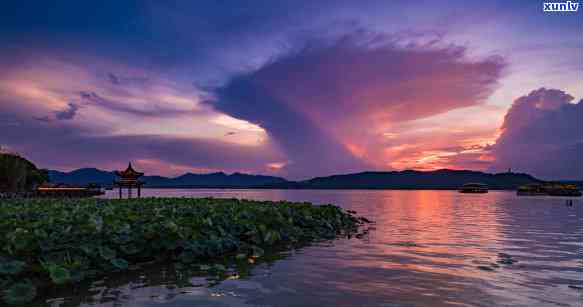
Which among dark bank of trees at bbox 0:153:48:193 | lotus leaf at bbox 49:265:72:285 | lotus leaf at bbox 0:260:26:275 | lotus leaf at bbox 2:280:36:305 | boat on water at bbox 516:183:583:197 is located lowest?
boat on water at bbox 516:183:583:197

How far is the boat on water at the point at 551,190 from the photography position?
138750 mm

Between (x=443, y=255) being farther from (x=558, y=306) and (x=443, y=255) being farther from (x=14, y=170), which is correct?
(x=14, y=170)

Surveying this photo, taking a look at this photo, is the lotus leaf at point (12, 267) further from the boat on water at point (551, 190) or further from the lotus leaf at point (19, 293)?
the boat on water at point (551, 190)

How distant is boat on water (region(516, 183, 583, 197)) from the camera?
455ft

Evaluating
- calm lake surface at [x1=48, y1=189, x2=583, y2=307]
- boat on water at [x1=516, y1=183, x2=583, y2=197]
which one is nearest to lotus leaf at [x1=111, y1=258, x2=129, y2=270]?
calm lake surface at [x1=48, y1=189, x2=583, y2=307]

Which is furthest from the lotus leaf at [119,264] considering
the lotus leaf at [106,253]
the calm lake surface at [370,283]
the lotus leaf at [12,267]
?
the lotus leaf at [12,267]

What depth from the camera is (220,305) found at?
7988 millimetres

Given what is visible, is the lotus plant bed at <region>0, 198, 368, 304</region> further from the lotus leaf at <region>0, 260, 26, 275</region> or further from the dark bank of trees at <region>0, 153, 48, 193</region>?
the dark bank of trees at <region>0, 153, 48, 193</region>

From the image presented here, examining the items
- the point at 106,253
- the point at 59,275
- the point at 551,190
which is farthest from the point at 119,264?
the point at 551,190

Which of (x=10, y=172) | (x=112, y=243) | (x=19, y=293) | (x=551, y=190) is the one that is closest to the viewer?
(x=19, y=293)

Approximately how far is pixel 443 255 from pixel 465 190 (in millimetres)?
187726

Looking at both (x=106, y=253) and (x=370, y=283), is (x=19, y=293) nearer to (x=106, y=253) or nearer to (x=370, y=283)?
(x=106, y=253)

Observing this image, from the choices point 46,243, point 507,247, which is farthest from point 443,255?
point 46,243

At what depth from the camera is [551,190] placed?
14688 centimetres
